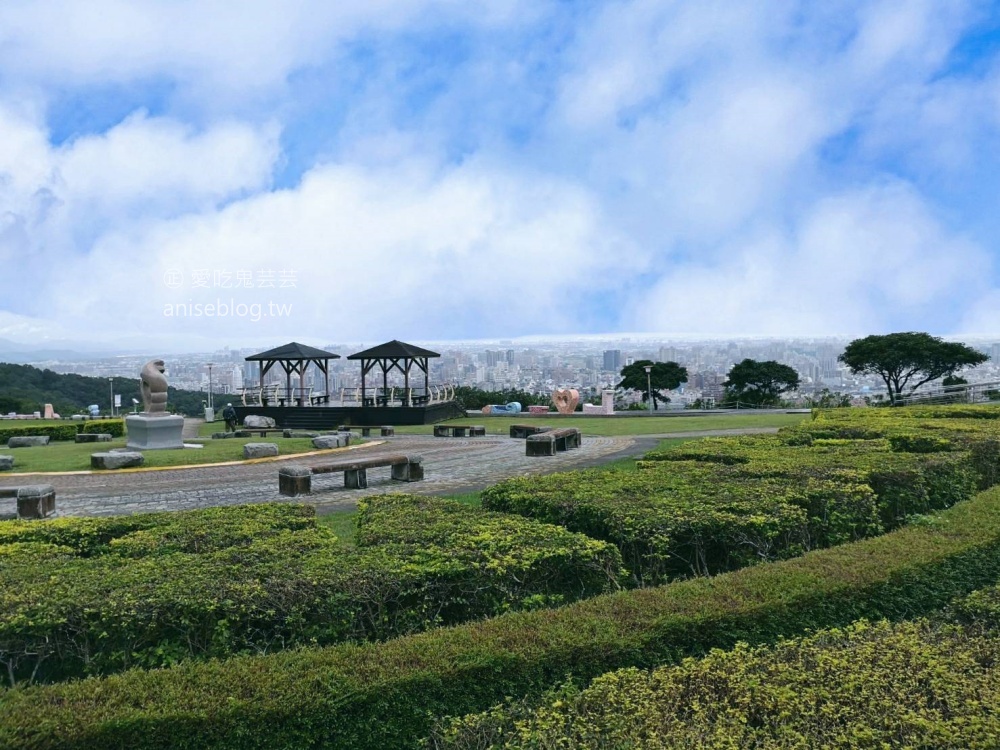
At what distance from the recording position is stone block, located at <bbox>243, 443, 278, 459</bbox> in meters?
14.7

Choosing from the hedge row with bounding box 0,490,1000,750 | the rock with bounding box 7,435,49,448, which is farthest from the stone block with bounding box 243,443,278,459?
the hedge row with bounding box 0,490,1000,750

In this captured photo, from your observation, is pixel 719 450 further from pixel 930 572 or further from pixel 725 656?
pixel 725 656

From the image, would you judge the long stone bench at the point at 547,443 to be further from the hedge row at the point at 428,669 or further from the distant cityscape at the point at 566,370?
the distant cityscape at the point at 566,370

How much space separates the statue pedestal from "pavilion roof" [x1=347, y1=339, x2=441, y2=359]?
15383 mm

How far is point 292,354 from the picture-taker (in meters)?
33.2

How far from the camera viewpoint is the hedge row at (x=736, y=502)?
5.39 metres

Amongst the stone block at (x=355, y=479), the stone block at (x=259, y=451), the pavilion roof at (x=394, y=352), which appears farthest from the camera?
the pavilion roof at (x=394, y=352)

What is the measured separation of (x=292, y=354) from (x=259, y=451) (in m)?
19.0

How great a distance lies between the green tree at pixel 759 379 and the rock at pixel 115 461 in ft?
137

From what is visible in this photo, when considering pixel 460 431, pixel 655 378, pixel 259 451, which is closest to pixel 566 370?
pixel 655 378

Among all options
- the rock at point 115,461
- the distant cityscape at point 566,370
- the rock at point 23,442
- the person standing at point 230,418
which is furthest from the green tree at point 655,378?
the rock at point 115,461

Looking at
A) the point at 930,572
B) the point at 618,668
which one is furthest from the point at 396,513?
the point at 930,572

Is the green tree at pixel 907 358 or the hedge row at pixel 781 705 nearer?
the hedge row at pixel 781 705

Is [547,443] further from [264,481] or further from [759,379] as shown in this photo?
[759,379]
